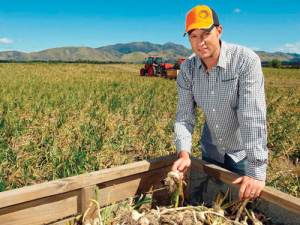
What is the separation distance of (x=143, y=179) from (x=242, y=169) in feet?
2.55

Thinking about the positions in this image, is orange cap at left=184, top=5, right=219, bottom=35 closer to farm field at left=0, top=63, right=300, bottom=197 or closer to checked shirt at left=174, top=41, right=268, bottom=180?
checked shirt at left=174, top=41, right=268, bottom=180

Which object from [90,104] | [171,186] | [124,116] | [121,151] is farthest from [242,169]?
[90,104]

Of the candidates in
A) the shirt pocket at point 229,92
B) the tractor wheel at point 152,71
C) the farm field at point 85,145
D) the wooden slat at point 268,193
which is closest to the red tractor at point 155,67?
the tractor wheel at point 152,71

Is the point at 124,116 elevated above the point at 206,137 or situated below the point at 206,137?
below

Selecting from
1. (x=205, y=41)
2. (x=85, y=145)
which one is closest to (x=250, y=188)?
(x=205, y=41)

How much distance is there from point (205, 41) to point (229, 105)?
0.47 meters

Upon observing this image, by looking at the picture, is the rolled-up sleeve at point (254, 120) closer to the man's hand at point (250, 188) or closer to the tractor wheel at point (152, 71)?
the man's hand at point (250, 188)

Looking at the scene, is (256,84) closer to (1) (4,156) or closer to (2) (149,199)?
(2) (149,199)

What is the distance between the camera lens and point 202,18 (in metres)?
1.65

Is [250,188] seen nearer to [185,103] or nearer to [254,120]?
Result: [254,120]

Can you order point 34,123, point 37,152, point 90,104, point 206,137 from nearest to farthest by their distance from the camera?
point 206,137 < point 37,152 < point 34,123 < point 90,104

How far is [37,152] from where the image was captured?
3.32 meters

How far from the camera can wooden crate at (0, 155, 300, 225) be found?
4.64 feet

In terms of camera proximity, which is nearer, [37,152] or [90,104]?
[37,152]
